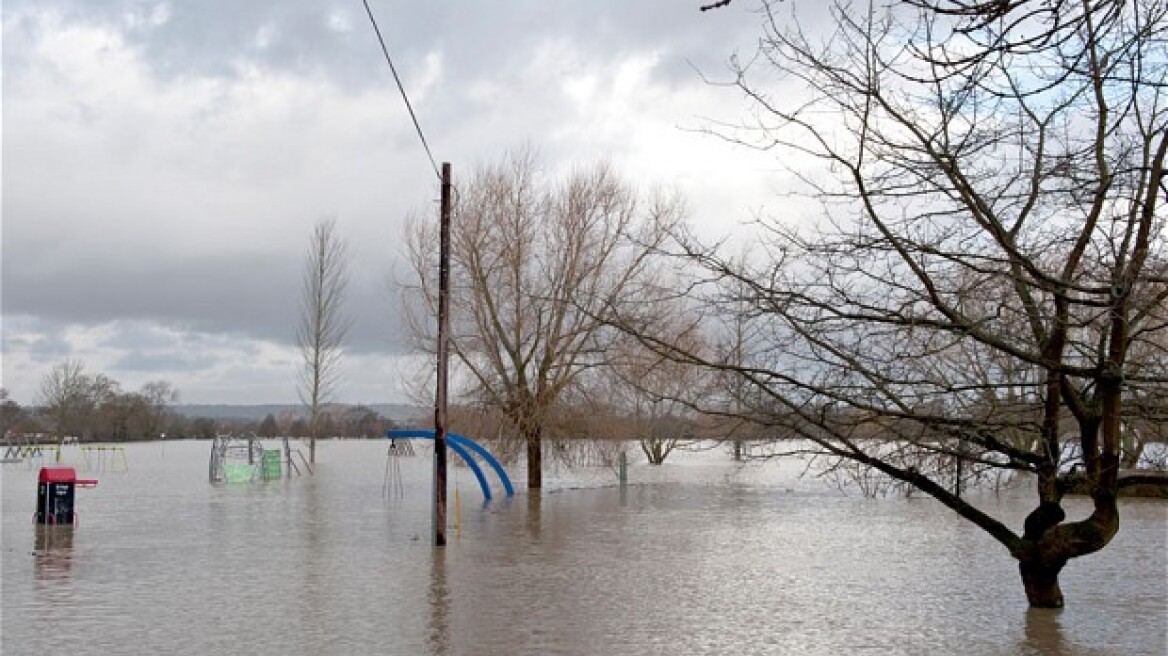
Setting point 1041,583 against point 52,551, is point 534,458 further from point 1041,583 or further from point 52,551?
point 1041,583

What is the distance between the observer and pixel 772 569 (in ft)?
49.2

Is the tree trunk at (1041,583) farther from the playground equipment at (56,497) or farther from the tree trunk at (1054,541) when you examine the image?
the playground equipment at (56,497)

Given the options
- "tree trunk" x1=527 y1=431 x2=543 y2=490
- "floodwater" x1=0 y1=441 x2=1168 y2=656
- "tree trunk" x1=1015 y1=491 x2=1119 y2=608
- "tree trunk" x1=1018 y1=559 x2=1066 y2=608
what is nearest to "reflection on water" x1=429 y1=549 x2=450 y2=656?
"floodwater" x1=0 y1=441 x2=1168 y2=656

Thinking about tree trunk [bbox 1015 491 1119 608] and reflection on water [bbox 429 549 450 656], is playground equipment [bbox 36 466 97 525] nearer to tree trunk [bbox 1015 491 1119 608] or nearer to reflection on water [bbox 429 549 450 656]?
reflection on water [bbox 429 549 450 656]

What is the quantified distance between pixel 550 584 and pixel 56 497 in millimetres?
10604

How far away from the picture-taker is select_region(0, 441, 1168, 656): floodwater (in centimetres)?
1007

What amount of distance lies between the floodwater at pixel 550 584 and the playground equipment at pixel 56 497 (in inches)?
18.5

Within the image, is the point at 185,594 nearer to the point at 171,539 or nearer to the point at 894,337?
the point at 171,539

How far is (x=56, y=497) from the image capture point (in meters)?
19.6

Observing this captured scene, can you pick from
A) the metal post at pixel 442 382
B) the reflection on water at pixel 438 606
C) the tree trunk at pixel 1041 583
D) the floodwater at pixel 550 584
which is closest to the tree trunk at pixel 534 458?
the floodwater at pixel 550 584

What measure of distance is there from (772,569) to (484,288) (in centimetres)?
1659

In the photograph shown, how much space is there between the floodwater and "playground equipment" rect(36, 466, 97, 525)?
0.47m

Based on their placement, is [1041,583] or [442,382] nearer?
[1041,583]

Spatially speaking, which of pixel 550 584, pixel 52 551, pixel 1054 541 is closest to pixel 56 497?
pixel 52 551
